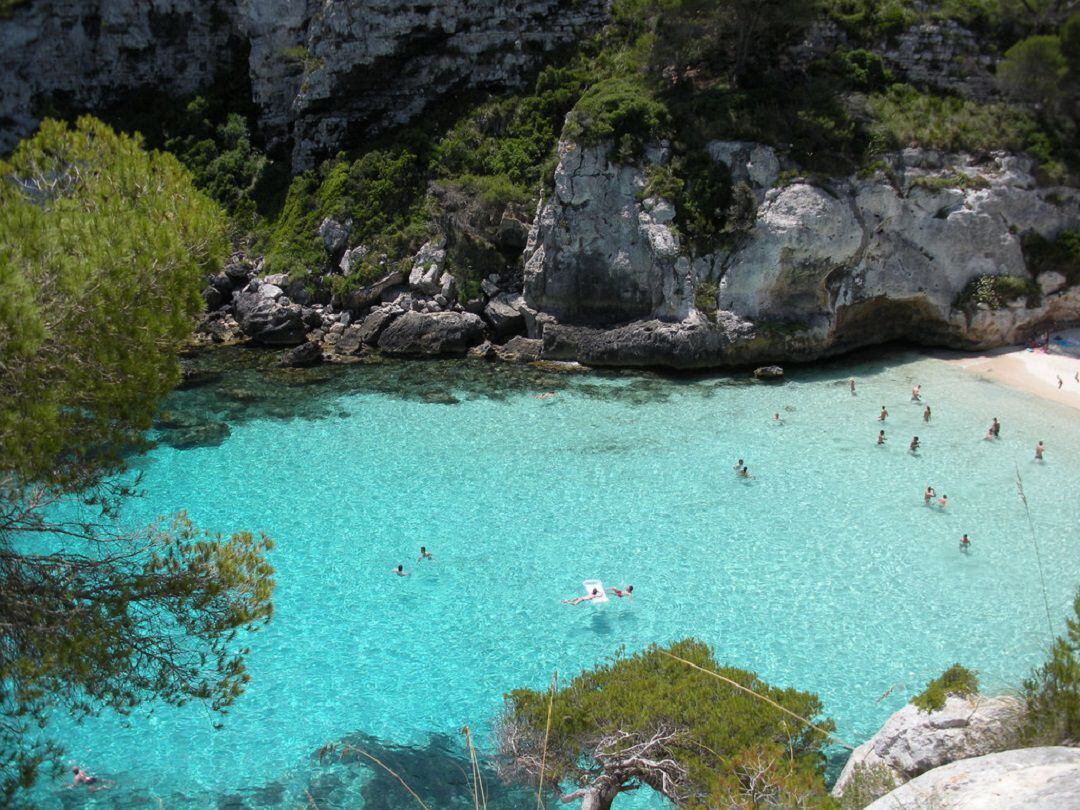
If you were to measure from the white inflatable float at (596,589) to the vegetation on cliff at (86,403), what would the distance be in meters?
8.29

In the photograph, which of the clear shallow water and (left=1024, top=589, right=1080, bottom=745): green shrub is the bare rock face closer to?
the clear shallow water

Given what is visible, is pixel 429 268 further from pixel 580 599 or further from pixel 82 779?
pixel 82 779

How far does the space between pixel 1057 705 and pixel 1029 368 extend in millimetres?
23972

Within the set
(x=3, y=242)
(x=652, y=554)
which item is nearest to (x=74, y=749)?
(x=3, y=242)

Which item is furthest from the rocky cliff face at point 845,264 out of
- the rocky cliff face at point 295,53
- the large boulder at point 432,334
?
the rocky cliff face at point 295,53

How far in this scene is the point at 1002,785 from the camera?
18.9 ft

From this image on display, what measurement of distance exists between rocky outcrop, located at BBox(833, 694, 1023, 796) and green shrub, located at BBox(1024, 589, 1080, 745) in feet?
0.92

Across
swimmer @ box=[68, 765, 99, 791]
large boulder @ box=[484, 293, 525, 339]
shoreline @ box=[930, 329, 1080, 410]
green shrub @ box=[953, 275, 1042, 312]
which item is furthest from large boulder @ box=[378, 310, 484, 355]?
swimmer @ box=[68, 765, 99, 791]

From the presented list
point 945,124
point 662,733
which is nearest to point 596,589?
point 662,733

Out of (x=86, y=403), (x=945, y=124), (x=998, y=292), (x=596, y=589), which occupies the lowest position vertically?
(x=596, y=589)

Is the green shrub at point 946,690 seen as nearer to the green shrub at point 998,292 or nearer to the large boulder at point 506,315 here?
the green shrub at point 998,292

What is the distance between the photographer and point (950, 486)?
2070 centimetres

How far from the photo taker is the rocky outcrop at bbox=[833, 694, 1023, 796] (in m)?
8.00

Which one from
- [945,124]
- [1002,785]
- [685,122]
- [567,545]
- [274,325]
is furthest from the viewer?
[274,325]
